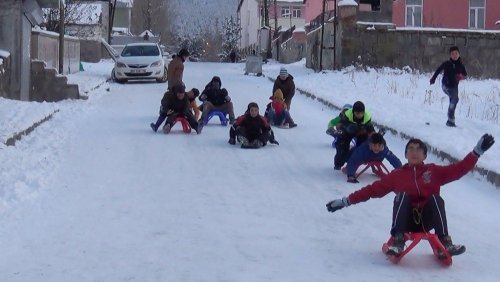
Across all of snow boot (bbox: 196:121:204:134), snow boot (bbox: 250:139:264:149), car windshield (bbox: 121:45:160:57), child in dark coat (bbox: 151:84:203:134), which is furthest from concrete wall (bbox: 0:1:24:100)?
car windshield (bbox: 121:45:160:57)

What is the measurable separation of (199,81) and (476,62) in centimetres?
1123

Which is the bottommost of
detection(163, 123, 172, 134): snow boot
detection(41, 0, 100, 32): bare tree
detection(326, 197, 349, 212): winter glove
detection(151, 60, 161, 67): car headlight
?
detection(326, 197, 349, 212): winter glove

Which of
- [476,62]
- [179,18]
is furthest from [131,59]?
[179,18]

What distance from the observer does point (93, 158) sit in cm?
1286

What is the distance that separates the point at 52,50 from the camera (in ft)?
94.6

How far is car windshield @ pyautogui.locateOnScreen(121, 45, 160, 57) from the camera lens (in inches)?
1294

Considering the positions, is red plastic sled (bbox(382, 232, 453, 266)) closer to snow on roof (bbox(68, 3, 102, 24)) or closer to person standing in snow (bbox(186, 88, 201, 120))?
person standing in snow (bbox(186, 88, 201, 120))

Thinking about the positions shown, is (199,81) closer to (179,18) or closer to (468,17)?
(468,17)

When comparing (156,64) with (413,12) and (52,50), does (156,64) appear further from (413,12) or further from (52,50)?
(413,12)

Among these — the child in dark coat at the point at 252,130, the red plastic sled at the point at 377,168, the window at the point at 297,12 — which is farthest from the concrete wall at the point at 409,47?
the window at the point at 297,12

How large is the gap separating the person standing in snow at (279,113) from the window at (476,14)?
31740 millimetres

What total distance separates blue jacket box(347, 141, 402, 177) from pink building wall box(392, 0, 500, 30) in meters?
35.9

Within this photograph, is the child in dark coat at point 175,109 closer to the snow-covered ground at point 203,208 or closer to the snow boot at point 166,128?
the snow boot at point 166,128

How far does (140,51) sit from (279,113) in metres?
16.8
